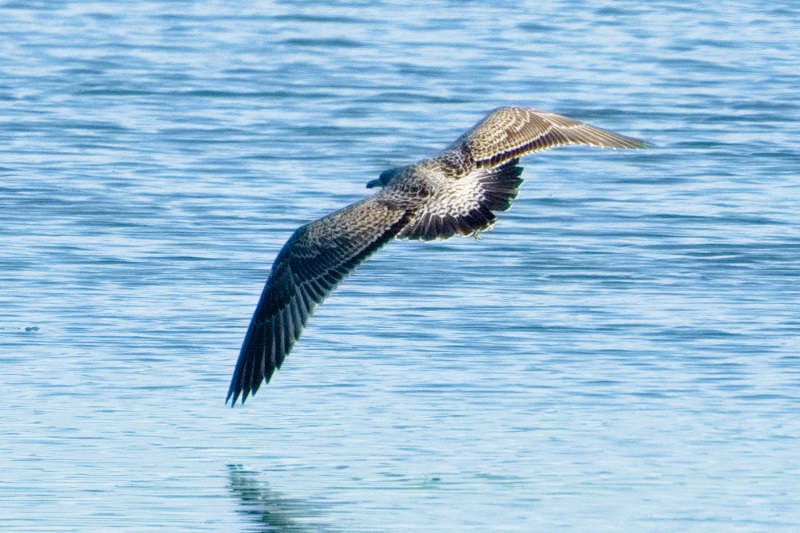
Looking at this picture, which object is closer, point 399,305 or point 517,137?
point 517,137

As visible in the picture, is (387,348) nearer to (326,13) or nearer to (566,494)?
(566,494)

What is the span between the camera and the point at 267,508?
5.81 metres

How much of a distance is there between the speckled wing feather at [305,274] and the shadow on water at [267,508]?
69 cm

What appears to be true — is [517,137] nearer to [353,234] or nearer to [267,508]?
[353,234]

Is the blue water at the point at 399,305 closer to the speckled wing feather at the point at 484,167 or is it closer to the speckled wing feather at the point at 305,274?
the speckled wing feather at the point at 305,274

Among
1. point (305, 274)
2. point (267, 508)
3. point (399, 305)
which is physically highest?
point (305, 274)

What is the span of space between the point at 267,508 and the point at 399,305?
8.50ft

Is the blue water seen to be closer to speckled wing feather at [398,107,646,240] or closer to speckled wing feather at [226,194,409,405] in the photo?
speckled wing feather at [226,194,409,405]

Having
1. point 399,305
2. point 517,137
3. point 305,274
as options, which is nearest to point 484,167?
point 517,137

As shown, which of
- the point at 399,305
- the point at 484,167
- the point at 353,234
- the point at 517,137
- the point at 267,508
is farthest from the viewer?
the point at 399,305

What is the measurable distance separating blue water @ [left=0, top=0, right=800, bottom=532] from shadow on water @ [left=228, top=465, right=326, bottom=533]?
0.01 m

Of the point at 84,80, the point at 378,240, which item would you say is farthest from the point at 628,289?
the point at 84,80

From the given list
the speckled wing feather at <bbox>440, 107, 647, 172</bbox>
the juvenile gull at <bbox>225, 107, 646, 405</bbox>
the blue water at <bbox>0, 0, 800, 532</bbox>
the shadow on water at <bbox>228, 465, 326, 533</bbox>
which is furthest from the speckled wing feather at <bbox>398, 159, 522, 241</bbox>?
the shadow on water at <bbox>228, 465, 326, 533</bbox>

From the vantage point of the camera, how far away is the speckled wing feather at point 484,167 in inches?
261
